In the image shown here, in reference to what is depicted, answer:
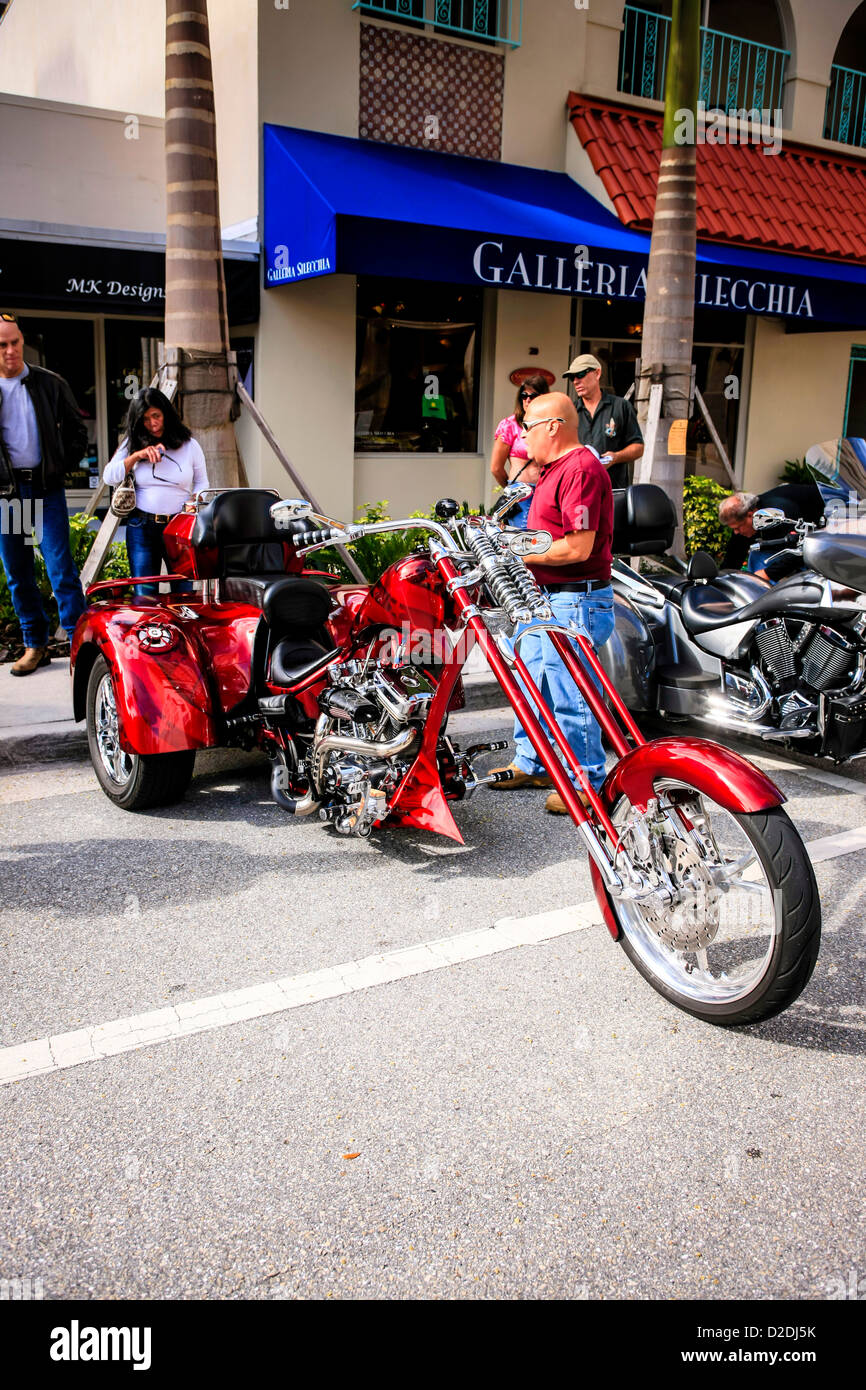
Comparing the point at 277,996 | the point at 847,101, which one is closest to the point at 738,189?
the point at 847,101

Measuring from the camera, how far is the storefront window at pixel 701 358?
44.1 ft

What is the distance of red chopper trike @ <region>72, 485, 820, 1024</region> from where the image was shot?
3148 millimetres

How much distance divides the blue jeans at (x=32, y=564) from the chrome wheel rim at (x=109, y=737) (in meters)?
1.85

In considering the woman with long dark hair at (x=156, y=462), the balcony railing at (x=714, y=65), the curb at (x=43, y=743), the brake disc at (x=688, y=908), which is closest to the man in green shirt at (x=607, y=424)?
the woman with long dark hair at (x=156, y=462)

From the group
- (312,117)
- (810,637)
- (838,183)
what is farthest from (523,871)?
(838,183)

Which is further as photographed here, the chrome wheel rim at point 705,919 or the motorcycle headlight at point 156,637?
the motorcycle headlight at point 156,637

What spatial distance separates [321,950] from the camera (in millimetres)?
3773

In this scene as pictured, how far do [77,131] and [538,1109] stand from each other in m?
11.2

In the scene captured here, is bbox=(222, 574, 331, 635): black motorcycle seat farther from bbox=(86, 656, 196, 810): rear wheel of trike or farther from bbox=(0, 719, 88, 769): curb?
bbox=(0, 719, 88, 769): curb

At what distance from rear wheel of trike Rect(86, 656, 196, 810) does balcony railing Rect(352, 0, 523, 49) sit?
28.1 ft

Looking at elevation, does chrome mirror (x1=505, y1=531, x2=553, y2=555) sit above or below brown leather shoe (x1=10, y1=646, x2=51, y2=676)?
above

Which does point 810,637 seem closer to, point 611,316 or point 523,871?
point 523,871

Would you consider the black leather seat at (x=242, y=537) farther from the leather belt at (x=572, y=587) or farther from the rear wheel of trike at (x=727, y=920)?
the rear wheel of trike at (x=727, y=920)

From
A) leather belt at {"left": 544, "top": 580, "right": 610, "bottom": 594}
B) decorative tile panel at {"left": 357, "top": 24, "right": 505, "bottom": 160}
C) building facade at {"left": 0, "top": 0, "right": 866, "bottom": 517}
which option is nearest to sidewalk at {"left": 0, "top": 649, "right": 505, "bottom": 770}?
leather belt at {"left": 544, "top": 580, "right": 610, "bottom": 594}
